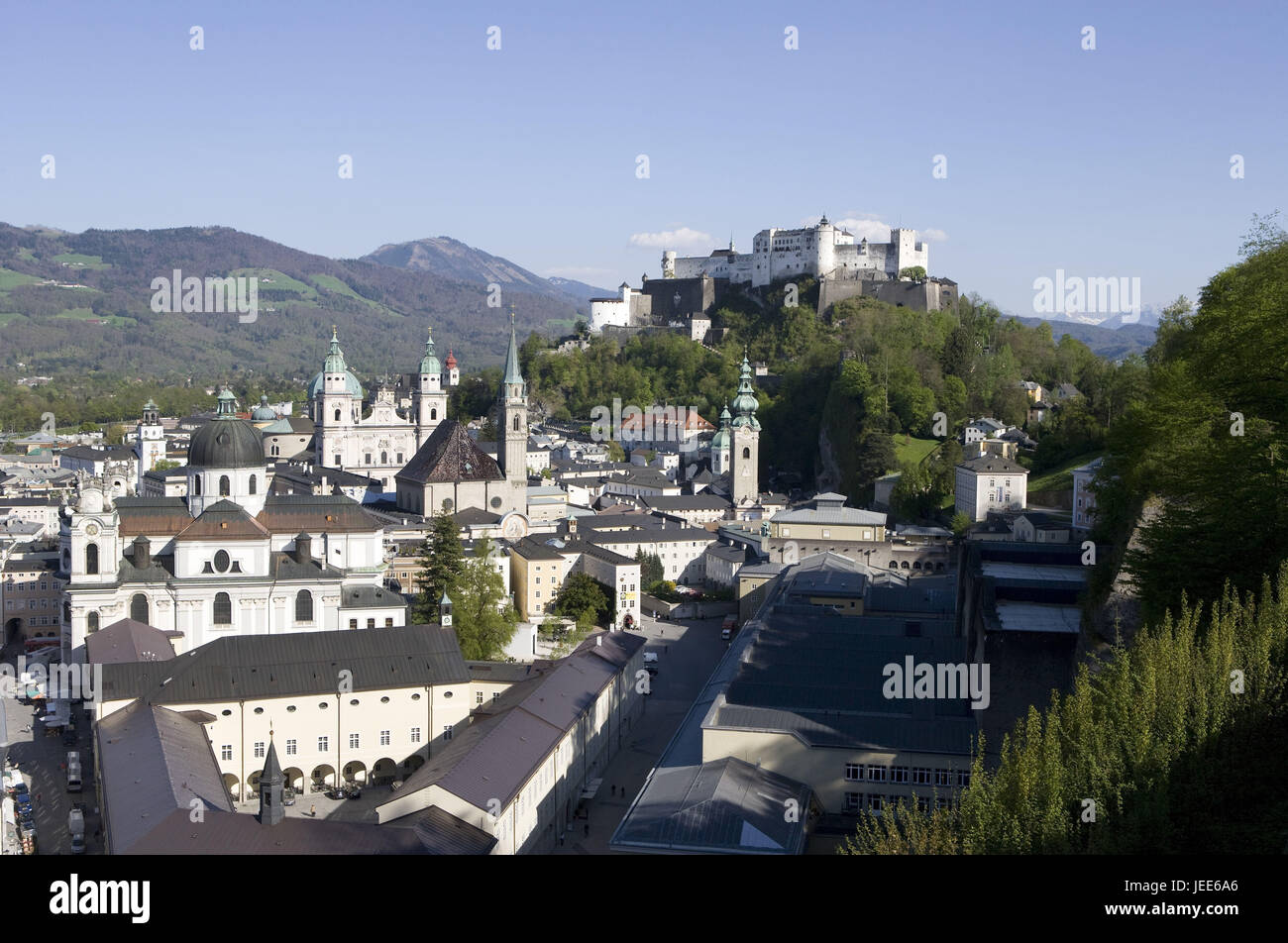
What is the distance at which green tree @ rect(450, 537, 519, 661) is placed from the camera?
130ft

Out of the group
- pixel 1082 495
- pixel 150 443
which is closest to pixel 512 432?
pixel 1082 495

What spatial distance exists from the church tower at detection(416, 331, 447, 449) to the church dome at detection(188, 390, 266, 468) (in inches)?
1539

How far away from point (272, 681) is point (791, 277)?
72.4 metres

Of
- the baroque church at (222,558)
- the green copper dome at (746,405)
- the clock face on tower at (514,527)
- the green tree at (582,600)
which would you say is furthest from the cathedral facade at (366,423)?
the baroque church at (222,558)

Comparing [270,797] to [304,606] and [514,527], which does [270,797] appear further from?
[514,527]

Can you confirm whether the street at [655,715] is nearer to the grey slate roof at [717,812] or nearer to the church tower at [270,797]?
the grey slate roof at [717,812]

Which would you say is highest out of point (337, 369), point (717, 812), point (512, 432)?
point (337, 369)

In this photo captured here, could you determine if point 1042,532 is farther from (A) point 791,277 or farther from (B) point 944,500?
(A) point 791,277

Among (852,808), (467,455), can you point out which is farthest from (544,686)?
(467,455)

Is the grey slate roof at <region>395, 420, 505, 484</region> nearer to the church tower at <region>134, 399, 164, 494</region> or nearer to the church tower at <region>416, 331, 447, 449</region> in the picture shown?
the church tower at <region>416, 331, 447, 449</region>

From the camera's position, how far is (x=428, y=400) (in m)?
81.8

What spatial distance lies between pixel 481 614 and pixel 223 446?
32.4ft

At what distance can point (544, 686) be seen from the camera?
1244 inches
